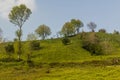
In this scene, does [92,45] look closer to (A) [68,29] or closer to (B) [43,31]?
(A) [68,29]

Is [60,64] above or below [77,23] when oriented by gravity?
below

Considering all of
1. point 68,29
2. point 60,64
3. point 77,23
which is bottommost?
point 60,64

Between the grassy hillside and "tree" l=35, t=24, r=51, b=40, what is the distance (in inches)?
857

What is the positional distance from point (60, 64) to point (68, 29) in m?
60.4

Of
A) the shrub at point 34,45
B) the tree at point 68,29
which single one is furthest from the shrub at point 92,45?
the tree at point 68,29

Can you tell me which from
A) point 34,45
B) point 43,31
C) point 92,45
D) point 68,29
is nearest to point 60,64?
point 34,45

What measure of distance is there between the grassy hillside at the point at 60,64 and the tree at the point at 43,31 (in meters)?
21.8

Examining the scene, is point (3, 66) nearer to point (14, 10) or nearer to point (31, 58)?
point (31, 58)

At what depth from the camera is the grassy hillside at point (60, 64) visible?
6154 cm

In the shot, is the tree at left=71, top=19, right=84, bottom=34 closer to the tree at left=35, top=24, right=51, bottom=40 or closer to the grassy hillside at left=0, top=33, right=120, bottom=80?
the tree at left=35, top=24, right=51, bottom=40

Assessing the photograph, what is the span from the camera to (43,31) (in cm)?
15850

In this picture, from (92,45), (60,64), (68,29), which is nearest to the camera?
(60,64)

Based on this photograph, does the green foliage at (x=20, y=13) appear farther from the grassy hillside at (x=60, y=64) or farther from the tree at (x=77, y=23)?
the tree at (x=77, y=23)

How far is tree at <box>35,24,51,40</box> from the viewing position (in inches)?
6211
